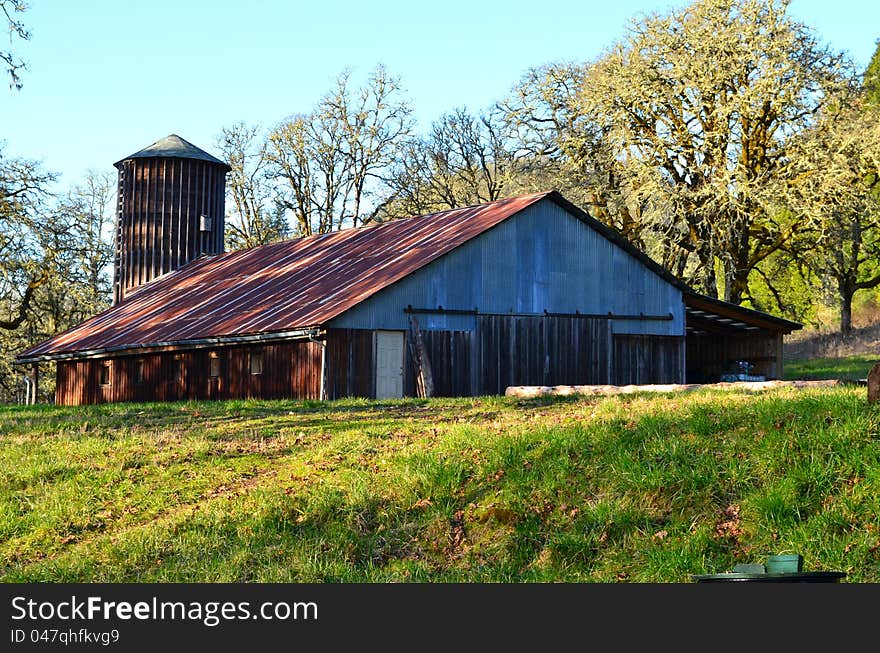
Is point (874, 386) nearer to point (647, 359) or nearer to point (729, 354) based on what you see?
point (647, 359)

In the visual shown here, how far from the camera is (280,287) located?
35750 millimetres

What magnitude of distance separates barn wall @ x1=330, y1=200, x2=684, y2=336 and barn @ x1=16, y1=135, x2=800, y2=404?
1.7 inches

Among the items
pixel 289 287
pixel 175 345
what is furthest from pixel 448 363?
pixel 175 345

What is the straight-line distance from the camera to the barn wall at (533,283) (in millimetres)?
30891

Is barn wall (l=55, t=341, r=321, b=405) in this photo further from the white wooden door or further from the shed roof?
the white wooden door

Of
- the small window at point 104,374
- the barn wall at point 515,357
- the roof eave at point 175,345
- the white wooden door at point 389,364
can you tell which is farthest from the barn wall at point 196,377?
the white wooden door at point 389,364

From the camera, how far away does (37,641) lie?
8.34 metres

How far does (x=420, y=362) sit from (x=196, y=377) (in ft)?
24.8

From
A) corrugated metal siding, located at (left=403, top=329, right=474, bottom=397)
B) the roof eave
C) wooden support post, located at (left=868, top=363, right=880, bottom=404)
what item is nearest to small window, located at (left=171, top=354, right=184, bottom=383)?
the roof eave

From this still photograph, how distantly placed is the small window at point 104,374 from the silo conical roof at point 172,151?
1373 cm

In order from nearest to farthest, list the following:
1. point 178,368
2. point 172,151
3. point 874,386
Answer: point 874,386, point 178,368, point 172,151

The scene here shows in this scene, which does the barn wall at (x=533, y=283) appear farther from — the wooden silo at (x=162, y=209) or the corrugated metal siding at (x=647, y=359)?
the wooden silo at (x=162, y=209)

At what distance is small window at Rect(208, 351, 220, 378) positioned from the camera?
33.4 metres

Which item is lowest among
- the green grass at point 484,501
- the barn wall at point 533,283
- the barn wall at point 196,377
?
the green grass at point 484,501
